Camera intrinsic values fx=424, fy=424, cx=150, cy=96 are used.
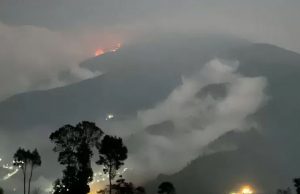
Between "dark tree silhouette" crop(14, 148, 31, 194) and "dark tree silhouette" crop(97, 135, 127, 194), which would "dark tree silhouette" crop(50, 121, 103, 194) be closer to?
"dark tree silhouette" crop(97, 135, 127, 194)

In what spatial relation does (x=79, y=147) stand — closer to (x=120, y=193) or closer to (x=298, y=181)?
(x=120, y=193)

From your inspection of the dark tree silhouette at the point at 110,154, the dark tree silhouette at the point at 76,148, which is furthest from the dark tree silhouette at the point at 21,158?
the dark tree silhouette at the point at 110,154

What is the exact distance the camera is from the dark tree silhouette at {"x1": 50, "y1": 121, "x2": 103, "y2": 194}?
9438 centimetres

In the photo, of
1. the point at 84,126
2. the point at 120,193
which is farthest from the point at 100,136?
the point at 120,193

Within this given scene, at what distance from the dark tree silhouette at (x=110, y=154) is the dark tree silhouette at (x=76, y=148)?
2.66 metres

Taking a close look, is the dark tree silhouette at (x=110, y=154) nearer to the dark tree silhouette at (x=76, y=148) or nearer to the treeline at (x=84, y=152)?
the treeline at (x=84, y=152)

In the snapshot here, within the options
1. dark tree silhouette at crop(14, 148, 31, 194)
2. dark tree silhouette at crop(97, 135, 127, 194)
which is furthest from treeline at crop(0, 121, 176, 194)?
dark tree silhouette at crop(14, 148, 31, 194)

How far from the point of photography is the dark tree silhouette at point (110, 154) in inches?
3686

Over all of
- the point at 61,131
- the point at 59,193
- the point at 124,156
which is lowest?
the point at 59,193

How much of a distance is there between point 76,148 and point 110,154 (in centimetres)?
827

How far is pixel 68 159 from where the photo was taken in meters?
94.8

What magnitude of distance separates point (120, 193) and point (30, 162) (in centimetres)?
2562

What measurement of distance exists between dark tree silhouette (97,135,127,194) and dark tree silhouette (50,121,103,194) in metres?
2.66

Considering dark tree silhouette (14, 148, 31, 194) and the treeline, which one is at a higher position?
dark tree silhouette (14, 148, 31, 194)
